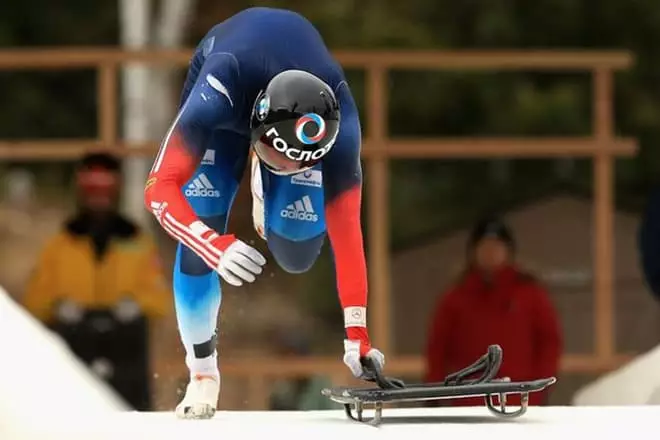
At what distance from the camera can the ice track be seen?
301 cm

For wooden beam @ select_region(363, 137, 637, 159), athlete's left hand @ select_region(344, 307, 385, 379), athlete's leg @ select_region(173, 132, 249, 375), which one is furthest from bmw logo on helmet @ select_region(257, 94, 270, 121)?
wooden beam @ select_region(363, 137, 637, 159)

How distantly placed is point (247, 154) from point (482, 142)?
113 inches

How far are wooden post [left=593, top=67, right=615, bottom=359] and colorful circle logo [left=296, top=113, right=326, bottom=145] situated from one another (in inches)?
126

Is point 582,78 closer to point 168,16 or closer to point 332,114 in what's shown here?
point 168,16

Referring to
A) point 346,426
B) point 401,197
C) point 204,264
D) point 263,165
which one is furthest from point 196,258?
point 401,197

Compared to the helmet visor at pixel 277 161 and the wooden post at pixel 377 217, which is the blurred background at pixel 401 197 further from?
the helmet visor at pixel 277 161

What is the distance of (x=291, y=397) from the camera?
19.5 feet

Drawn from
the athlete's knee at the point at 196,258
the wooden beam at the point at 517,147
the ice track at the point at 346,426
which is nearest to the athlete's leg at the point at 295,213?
the athlete's knee at the point at 196,258

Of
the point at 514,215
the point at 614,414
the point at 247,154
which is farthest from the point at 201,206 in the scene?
the point at 514,215

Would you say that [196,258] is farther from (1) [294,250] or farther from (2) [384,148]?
(2) [384,148]

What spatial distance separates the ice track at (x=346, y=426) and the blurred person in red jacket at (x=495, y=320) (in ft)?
4.70

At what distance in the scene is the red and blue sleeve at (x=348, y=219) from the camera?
3.35 meters

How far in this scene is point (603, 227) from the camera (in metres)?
6.17

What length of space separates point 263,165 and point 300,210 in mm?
137
